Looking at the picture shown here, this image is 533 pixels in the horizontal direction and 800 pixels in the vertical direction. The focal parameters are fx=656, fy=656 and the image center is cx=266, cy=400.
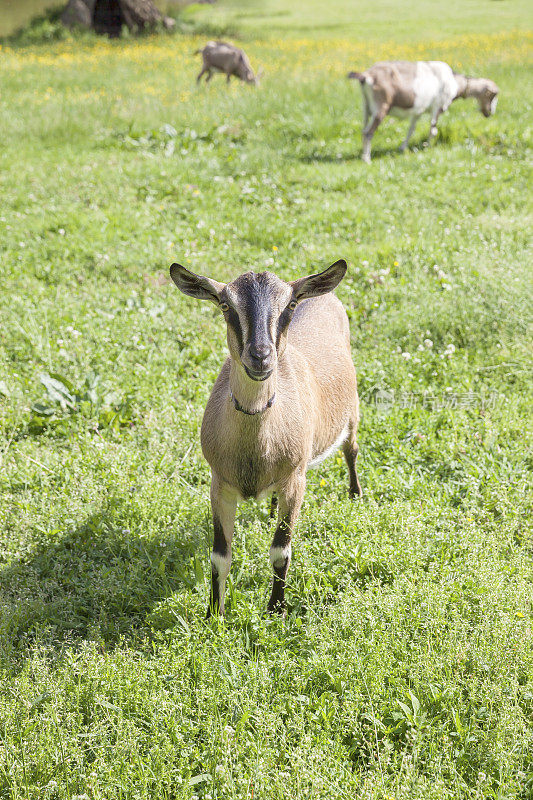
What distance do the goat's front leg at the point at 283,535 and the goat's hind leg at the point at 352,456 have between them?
40.6 inches

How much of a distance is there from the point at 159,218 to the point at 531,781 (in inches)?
289

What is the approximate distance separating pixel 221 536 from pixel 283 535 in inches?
12.9

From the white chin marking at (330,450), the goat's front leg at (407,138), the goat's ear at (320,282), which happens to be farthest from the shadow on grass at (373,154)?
the goat's ear at (320,282)

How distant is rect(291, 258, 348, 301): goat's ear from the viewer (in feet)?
9.83

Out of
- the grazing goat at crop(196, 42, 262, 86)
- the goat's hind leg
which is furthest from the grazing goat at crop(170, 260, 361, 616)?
the grazing goat at crop(196, 42, 262, 86)

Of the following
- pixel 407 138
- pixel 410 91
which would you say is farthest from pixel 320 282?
pixel 410 91

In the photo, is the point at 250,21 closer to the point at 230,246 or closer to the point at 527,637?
the point at 230,246

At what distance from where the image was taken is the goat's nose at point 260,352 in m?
2.59

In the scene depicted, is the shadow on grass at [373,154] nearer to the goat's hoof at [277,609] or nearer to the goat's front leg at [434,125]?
the goat's front leg at [434,125]

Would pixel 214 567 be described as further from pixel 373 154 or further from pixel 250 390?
pixel 373 154

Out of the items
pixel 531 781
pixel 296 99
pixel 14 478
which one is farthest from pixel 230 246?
pixel 296 99

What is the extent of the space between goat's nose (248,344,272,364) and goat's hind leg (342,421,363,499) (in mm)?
1909

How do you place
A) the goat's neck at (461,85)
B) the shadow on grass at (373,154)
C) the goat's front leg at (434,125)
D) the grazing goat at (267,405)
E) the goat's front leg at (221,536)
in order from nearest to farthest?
the grazing goat at (267,405)
the goat's front leg at (221,536)
the shadow on grass at (373,154)
the goat's front leg at (434,125)
the goat's neck at (461,85)

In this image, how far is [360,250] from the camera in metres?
7.44
